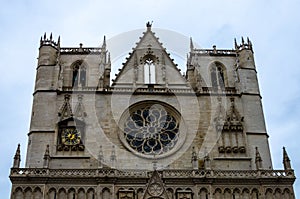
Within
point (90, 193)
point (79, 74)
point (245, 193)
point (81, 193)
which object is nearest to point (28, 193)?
point (81, 193)

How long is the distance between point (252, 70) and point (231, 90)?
199 cm

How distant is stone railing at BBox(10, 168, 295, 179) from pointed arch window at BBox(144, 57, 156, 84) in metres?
6.56

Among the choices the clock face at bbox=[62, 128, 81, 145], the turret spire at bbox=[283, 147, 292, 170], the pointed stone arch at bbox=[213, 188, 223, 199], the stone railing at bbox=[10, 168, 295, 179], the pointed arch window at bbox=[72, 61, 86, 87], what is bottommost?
the pointed stone arch at bbox=[213, 188, 223, 199]

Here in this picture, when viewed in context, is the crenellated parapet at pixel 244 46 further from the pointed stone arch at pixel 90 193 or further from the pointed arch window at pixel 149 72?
the pointed stone arch at pixel 90 193

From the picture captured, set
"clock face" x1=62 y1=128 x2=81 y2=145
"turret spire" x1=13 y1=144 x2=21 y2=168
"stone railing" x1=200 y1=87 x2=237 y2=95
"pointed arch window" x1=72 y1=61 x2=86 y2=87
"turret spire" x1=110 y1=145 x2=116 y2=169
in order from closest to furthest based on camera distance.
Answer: "turret spire" x1=13 y1=144 x2=21 y2=168, "turret spire" x1=110 y1=145 x2=116 y2=169, "clock face" x1=62 y1=128 x2=81 y2=145, "stone railing" x1=200 y1=87 x2=237 y2=95, "pointed arch window" x1=72 y1=61 x2=86 y2=87

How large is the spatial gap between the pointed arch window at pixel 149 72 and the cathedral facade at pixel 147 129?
2.6 inches

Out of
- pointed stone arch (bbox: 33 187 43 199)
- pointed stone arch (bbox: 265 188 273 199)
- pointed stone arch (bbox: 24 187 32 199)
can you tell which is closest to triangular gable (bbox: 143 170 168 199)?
pointed stone arch (bbox: 33 187 43 199)

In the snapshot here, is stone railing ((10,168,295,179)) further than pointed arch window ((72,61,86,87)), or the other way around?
pointed arch window ((72,61,86,87))

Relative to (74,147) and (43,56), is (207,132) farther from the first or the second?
(43,56)

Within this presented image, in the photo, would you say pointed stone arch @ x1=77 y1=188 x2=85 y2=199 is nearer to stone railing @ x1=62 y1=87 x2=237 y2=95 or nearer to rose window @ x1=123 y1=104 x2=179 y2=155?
rose window @ x1=123 y1=104 x2=179 y2=155

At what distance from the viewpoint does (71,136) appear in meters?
23.4

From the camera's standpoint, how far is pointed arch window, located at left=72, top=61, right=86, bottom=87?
26.2 meters

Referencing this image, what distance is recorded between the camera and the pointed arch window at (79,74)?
2624cm

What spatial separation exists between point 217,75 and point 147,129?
239 inches
